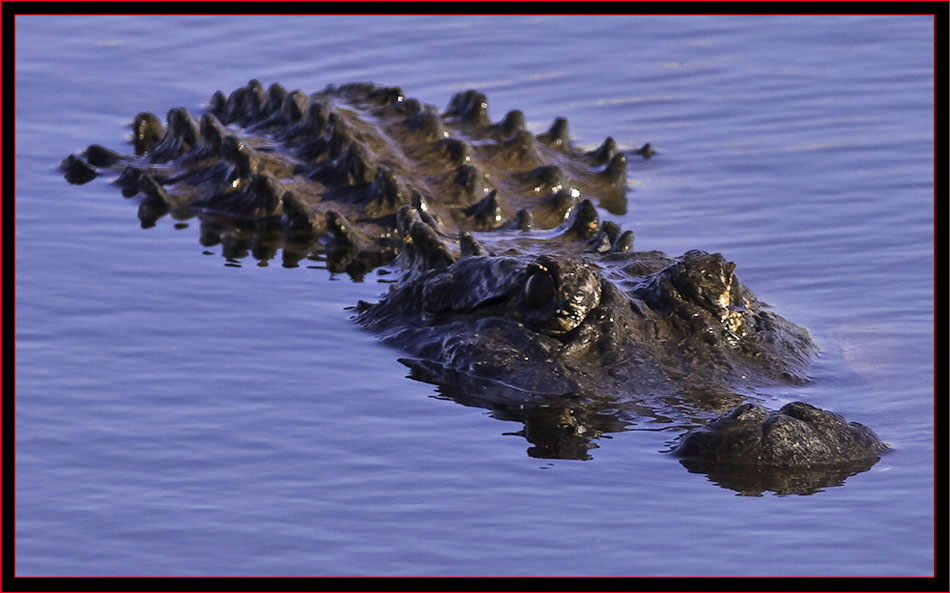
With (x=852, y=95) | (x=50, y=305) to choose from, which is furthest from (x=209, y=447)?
(x=852, y=95)

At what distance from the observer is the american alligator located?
883 centimetres

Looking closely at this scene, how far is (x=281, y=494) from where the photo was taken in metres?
7.96

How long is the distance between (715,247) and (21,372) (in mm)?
5414

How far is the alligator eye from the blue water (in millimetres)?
740

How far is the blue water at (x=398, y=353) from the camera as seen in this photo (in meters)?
7.45

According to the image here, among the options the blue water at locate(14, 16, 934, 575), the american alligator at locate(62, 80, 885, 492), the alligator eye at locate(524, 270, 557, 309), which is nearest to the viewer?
the blue water at locate(14, 16, 934, 575)

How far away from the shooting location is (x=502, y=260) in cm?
980

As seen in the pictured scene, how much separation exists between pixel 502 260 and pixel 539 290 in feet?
1.50

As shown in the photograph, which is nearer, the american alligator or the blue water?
the blue water

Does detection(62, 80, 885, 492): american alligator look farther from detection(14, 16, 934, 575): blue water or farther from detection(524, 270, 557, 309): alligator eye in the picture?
detection(14, 16, 934, 575): blue water

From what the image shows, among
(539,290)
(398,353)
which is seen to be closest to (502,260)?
(539,290)

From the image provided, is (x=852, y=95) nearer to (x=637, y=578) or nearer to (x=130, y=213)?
(x=130, y=213)

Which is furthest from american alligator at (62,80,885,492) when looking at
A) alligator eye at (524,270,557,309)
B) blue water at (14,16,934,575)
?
blue water at (14,16,934,575)

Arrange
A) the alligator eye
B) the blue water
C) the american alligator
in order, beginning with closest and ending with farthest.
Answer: the blue water, the american alligator, the alligator eye
